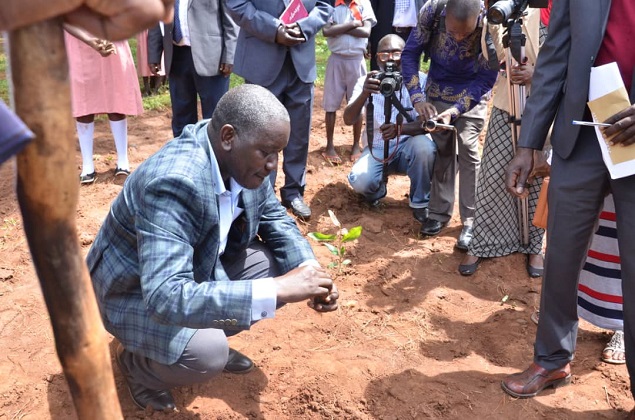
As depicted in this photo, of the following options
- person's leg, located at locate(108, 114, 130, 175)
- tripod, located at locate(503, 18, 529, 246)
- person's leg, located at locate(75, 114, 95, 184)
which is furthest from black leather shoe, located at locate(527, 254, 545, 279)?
person's leg, located at locate(75, 114, 95, 184)

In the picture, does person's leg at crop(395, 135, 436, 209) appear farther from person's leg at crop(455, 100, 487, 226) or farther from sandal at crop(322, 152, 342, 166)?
sandal at crop(322, 152, 342, 166)

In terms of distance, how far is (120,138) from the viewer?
17.9 ft

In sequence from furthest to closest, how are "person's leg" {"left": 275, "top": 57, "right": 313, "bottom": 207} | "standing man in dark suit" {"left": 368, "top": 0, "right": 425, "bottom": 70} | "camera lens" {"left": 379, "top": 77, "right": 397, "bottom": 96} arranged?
"standing man in dark suit" {"left": 368, "top": 0, "right": 425, "bottom": 70}
"person's leg" {"left": 275, "top": 57, "right": 313, "bottom": 207}
"camera lens" {"left": 379, "top": 77, "right": 397, "bottom": 96}

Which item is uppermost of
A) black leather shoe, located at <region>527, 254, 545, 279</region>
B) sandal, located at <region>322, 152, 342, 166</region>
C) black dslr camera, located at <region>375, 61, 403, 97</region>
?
black dslr camera, located at <region>375, 61, 403, 97</region>

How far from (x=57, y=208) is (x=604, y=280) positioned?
2796mm

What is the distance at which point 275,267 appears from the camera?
322 cm

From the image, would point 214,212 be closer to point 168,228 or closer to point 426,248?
point 168,228

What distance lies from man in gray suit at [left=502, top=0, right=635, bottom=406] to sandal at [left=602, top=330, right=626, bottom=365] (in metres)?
0.42

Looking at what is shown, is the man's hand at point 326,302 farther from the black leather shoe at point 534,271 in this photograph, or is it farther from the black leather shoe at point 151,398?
the black leather shoe at point 534,271

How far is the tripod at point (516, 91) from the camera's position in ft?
11.4

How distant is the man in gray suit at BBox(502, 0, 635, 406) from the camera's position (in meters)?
2.54

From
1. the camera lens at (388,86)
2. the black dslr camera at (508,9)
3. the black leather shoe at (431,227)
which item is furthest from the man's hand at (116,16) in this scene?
the black leather shoe at (431,227)

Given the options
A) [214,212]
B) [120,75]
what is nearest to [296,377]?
[214,212]

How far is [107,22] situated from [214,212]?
1370 millimetres
